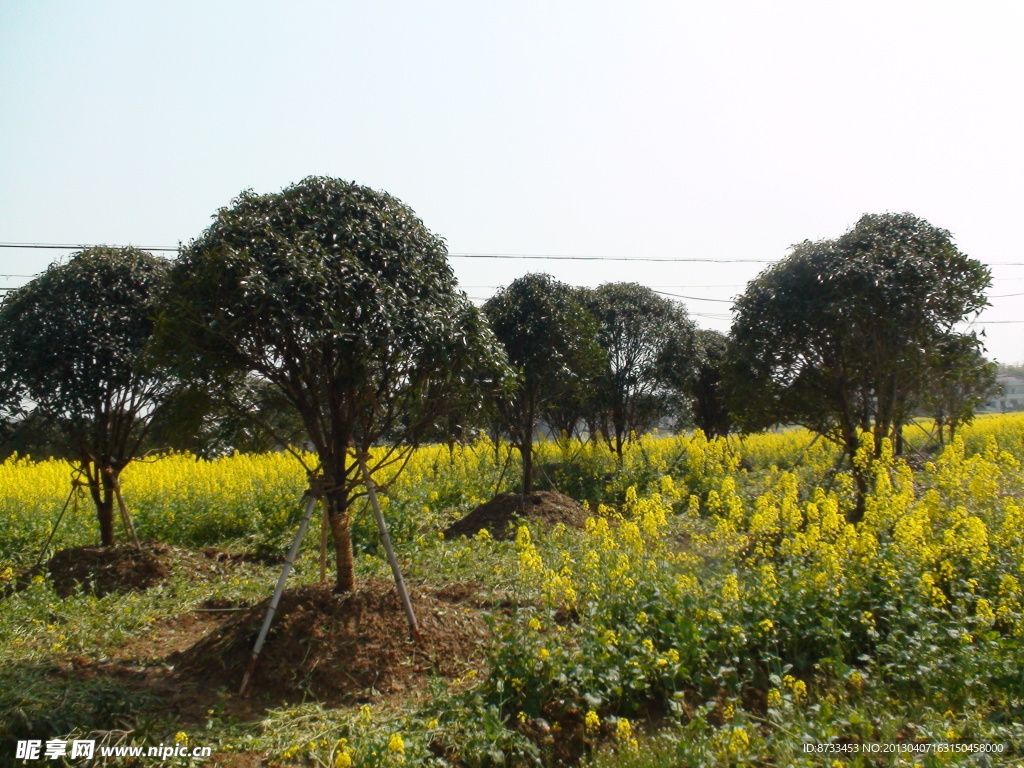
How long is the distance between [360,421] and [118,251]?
395 centimetres

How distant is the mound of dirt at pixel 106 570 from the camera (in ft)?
23.5

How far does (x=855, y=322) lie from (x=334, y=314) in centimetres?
648

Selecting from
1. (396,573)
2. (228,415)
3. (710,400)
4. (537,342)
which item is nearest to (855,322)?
(537,342)

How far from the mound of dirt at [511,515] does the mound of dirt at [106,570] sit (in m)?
3.59

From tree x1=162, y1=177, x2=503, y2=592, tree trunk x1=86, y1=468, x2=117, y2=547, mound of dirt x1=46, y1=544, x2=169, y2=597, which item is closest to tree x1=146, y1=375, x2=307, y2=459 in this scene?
tree x1=162, y1=177, x2=503, y2=592

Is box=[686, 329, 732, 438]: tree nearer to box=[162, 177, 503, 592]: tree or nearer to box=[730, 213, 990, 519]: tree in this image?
box=[730, 213, 990, 519]: tree

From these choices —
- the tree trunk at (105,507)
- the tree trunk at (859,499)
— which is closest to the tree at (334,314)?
the tree trunk at (105,507)

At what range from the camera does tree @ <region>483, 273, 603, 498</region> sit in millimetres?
11227

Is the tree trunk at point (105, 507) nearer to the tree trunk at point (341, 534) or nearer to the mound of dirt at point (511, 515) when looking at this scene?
the tree trunk at point (341, 534)

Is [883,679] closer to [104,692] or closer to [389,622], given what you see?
[389,622]

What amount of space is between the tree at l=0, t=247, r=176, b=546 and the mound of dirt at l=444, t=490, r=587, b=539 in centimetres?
409

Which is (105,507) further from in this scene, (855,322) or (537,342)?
(855,322)

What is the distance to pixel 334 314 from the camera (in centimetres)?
481

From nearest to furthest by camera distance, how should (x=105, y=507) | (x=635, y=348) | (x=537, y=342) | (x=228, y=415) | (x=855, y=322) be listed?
1. (x=228, y=415)
2. (x=105, y=507)
3. (x=855, y=322)
4. (x=537, y=342)
5. (x=635, y=348)
